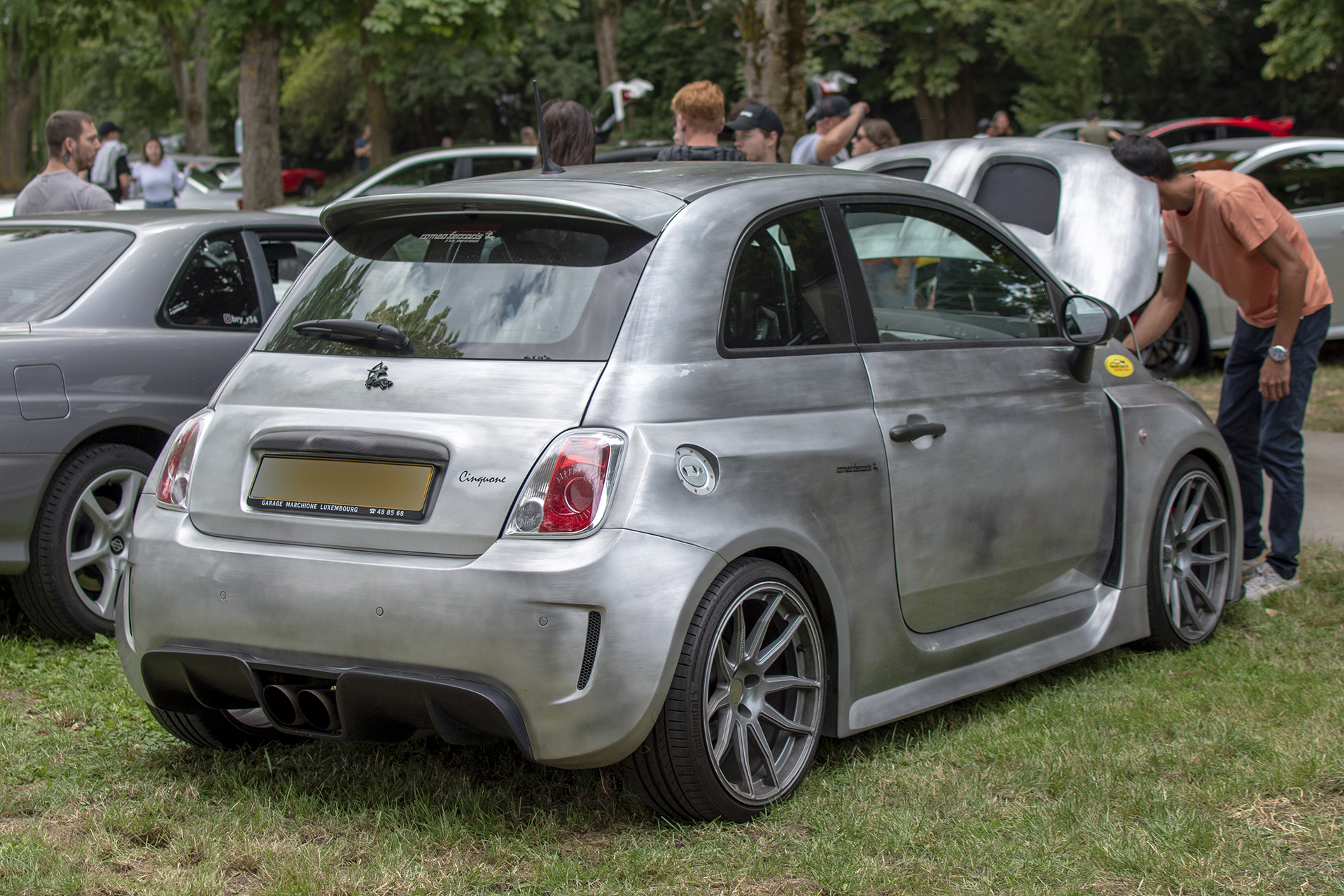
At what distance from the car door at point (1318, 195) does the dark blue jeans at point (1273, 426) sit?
212 inches

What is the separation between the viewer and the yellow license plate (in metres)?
3.29

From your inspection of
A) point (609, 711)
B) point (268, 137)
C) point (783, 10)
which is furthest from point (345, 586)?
Result: point (268, 137)

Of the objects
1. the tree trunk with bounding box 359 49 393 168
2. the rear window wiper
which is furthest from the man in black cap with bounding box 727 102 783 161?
the tree trunk with bounding box 359 49 393 168

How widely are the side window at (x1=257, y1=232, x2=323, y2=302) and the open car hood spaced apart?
9.59 ft

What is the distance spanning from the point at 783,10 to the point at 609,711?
9093mm

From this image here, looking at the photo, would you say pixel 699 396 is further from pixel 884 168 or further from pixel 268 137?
pixel 268 137

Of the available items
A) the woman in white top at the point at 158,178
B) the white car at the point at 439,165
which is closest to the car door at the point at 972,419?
the white car at the point at 439,165

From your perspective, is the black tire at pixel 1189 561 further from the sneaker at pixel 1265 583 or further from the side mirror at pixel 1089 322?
the side mirror at pixel 1089 322

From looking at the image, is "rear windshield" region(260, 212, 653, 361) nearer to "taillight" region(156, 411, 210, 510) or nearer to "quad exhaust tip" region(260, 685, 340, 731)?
"taillight" region(156, 411, 210, 510)

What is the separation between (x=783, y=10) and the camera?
36.8ft

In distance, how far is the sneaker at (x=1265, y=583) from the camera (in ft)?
18.9

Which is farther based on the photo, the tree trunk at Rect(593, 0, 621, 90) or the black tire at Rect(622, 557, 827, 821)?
the tree trunk at Rect(593, 0, 621, 90)

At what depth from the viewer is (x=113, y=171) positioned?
15.1m

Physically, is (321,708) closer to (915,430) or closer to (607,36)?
(915,430)
